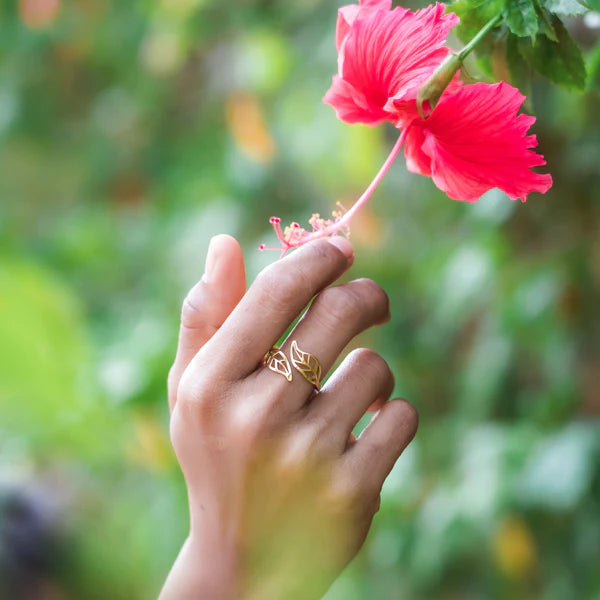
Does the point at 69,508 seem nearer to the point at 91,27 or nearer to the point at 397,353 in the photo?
the point at 397,353

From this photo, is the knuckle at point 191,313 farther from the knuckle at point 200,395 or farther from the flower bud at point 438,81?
the flower bud at point 438,81

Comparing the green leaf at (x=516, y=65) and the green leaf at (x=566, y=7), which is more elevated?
the green leaf at (x=516, y=65)

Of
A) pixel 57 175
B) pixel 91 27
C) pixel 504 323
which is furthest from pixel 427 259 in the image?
pixel 57 175

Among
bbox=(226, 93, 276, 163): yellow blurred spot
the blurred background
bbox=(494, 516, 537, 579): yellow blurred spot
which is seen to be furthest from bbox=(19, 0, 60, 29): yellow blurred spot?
bbox=(494, 516, 537, 579): yellow blurred spot

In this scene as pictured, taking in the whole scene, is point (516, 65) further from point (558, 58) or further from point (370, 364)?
point (370, 364)

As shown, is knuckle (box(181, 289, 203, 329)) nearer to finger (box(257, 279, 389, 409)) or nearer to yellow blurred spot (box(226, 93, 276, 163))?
finger (box(257, 279, 389, 409))

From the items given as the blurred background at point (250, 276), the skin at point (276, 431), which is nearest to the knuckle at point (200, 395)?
the skin at point (276, 431)
